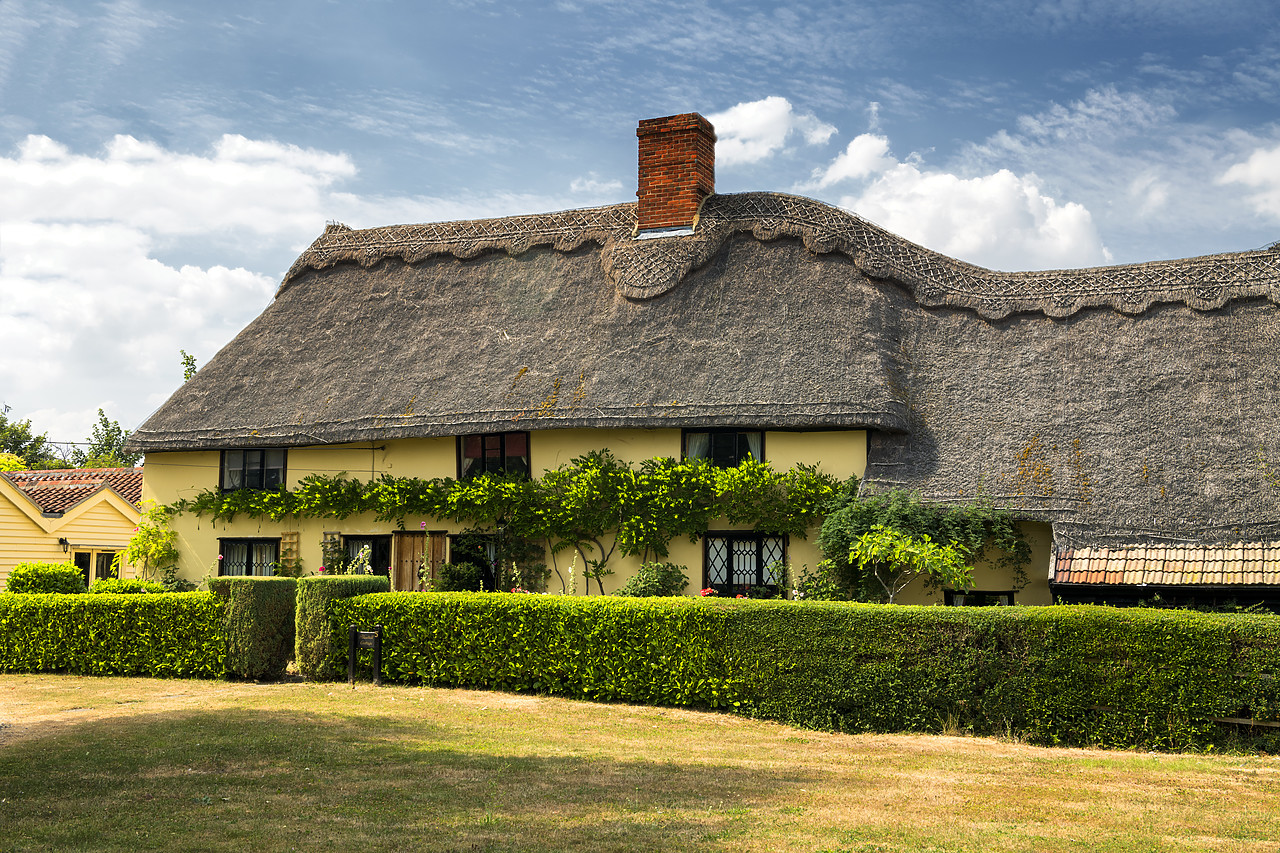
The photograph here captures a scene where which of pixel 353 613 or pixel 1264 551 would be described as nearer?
pixel 1264 551

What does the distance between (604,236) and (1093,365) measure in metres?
9.22

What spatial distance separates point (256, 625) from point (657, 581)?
231 inches

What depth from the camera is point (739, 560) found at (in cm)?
1734

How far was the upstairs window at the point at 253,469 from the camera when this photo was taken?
798 inches

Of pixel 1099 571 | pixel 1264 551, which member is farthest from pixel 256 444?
pixel 1264 551

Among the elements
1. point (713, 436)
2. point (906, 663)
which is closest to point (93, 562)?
point (713, 436)

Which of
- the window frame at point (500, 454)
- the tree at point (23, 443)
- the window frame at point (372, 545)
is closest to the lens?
the window frame at point (500, 454)

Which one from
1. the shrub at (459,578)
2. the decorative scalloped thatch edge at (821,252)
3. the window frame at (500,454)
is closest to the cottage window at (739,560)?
the window frame at (500,454)

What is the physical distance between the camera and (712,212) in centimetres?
2048

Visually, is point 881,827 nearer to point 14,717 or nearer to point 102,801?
point 102,801

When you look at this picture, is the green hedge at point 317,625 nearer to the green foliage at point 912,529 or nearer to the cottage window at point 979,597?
the green foliage at point 912,529

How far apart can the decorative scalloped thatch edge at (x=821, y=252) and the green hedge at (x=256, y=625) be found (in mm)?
8002

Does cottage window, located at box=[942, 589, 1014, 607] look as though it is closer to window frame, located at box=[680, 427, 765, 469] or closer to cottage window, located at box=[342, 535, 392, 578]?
window frame, located at box=[680, 427, 765, 469]

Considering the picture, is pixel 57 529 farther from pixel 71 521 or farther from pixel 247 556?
pixel 247 556
